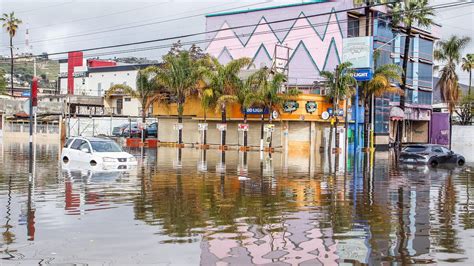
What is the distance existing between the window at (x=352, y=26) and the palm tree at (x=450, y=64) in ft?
46.7

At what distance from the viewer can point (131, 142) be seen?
58000 mm

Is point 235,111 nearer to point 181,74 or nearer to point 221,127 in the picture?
point 221,127

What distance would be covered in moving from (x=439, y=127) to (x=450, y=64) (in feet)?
32.0

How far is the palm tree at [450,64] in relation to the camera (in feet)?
222

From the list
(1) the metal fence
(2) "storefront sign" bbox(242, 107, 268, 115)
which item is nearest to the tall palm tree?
(2) "storefront sign" bbox(242, 107, 268, 115)

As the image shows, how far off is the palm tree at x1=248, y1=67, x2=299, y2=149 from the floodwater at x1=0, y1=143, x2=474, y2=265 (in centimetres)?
2654

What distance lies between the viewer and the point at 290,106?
51531 mm

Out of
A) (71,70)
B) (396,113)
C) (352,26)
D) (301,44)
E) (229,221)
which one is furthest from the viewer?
(71,70)

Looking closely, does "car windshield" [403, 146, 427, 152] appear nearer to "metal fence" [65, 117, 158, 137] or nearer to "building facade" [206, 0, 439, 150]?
"building facade" [206, 0, 439, 150]

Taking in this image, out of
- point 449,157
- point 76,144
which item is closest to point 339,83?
point 449,157

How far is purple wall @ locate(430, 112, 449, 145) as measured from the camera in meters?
75.2

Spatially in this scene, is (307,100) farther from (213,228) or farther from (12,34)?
(12,34)

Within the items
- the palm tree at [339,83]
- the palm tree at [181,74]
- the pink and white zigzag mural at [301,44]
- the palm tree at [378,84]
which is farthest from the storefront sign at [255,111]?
the palm tree at [378,84]

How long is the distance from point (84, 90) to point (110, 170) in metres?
71.1
